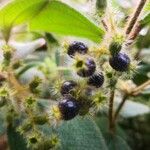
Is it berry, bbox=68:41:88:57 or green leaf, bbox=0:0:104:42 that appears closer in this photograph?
berry, bbox=68:41:88:57

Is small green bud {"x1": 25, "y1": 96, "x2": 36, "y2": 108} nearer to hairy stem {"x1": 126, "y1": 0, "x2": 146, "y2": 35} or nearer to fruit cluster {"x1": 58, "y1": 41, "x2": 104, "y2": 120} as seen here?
fruit cluster {"x1": 58, "y1": 41, "x2": 104, "y2": 120}

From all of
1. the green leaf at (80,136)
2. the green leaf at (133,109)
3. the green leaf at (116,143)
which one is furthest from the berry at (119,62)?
the green leaf at (133,109)

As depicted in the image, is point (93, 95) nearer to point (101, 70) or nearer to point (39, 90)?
point (101, 70)

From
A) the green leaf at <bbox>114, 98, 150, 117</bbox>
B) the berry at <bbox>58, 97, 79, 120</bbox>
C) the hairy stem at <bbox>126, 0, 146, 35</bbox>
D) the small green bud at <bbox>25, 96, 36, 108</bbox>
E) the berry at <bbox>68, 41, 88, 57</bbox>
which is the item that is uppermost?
the hairy stem at <bbox>126, 0, 146, 35</bbox>

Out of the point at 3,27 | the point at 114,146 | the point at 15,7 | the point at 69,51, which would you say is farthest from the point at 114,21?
the point at 114,146

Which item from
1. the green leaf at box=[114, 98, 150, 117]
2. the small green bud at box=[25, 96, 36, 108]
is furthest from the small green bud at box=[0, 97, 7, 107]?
the green leaf at box=[114, 98, 150, 117]

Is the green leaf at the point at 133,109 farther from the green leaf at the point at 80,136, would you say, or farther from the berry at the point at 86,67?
the berry at the point at 86,67
